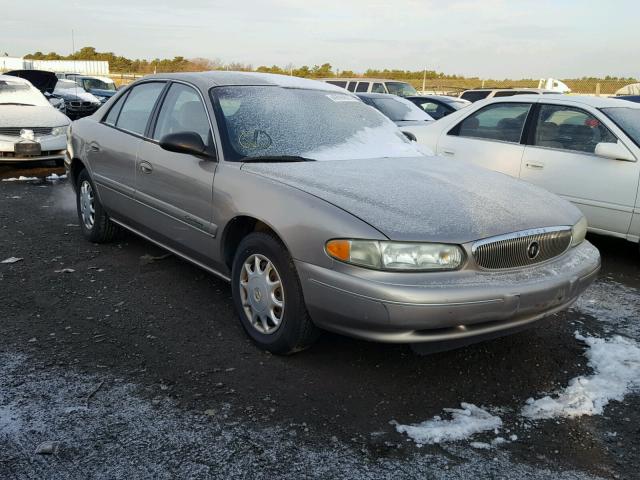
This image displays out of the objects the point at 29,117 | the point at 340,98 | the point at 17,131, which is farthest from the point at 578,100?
the point at 29,117

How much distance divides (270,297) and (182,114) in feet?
5.50

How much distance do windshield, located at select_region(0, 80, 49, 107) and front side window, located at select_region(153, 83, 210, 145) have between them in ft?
22.5

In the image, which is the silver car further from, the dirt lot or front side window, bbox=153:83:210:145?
the dirt lot

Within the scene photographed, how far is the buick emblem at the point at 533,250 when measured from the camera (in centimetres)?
318

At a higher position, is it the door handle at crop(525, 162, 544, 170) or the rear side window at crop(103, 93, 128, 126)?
the rear side window at crop(103, 93, 128, 126)

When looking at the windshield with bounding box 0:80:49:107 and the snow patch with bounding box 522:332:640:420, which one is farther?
the windshield with bounding box 0:80:49:107

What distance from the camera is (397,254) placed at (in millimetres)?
2889

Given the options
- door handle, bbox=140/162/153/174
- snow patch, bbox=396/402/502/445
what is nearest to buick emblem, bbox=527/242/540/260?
snow patch, bbox=396/402/502/445

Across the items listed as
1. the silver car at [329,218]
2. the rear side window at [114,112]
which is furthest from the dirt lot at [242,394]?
the rear side window at [114,112]

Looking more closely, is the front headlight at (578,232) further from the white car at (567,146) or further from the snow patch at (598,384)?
the white car at (567,146)

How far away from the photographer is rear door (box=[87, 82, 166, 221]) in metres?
4.68

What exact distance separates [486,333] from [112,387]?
1.88m

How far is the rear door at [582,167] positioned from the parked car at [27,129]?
22.9 feet

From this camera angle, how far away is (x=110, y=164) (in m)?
4.96
